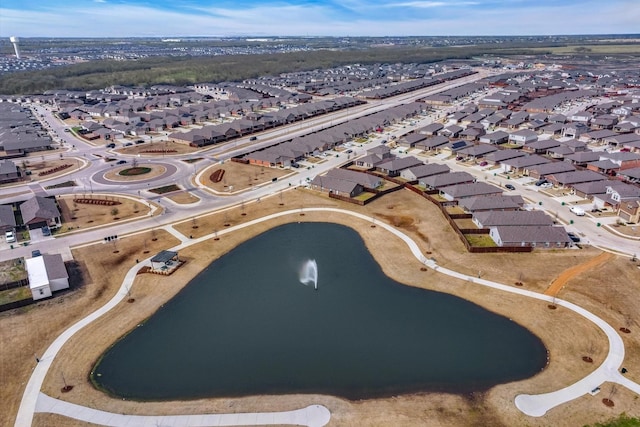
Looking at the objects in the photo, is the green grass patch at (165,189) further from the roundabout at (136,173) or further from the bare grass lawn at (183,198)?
the roundabout at (136,173)

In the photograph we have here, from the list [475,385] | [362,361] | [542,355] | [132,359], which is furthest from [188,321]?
[542,355]

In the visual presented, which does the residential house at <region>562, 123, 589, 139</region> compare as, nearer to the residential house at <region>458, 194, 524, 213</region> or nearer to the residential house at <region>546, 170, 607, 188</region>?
the residential house at <region>546, 170, 607, 188</region>

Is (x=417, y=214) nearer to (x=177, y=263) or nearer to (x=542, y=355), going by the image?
(x=542, y=355)

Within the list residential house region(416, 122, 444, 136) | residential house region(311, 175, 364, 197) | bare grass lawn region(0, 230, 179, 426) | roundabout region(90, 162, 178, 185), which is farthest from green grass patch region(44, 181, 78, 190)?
residential house region(416, 122, 444, 136)

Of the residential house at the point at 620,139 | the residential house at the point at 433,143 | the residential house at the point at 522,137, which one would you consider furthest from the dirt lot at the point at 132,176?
the residential house at the point at 620,139

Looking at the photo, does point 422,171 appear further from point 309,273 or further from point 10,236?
point 10,236

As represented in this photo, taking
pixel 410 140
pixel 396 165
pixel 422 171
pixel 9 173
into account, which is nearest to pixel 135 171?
pixel 9 173

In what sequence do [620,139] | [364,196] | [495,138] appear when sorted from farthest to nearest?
1. [495,138]
2. [620,139]
3. [364,196]
